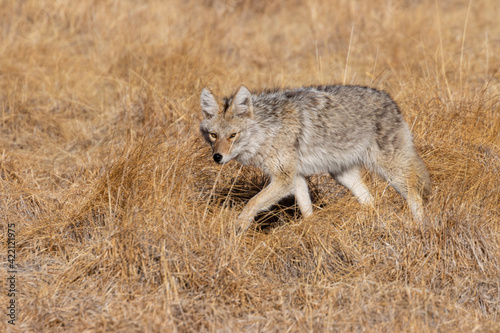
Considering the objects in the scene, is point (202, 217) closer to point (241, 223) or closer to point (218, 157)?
point (241, 223)

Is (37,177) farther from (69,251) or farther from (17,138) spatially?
(69,251)

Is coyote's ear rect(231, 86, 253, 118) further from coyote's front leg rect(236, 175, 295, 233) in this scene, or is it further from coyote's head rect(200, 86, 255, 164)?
coyote's front leg rect(236, 175, 295, 233)

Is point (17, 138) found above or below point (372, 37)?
above

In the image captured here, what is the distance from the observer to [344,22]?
10.9 metres

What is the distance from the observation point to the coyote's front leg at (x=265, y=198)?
17.2 ft

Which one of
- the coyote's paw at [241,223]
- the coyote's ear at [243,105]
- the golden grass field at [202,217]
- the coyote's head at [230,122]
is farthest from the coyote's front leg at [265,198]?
the coyote's ear at [243,105]

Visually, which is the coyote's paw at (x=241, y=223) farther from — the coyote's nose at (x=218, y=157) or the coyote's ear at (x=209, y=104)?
the coyote's ear at (x=209, y=104)

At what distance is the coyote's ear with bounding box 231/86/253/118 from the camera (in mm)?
5555

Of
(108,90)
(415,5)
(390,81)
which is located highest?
(108,90)

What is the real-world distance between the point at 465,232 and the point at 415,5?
858 centimetres

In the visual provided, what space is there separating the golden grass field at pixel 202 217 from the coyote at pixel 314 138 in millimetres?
247

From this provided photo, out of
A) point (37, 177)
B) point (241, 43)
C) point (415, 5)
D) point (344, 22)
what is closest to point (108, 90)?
point (37, 177)

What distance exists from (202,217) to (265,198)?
24.2 inches

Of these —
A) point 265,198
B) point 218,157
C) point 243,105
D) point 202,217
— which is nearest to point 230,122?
point 243,105
